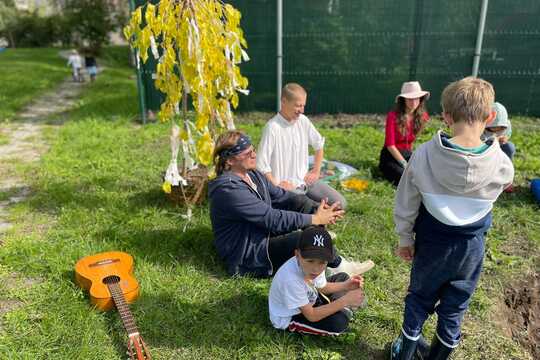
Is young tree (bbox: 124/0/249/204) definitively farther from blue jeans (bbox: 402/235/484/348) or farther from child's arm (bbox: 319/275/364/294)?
blue jeans (bbox: 402/235/484/348)

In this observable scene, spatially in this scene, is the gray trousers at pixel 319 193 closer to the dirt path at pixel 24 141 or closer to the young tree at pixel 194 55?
the young tree at pixel 194 55

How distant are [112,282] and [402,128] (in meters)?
3.41

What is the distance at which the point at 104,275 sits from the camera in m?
3.06

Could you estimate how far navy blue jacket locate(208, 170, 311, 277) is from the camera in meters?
2.96

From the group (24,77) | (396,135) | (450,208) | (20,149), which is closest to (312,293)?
(450,208)

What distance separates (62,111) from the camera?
8969mm

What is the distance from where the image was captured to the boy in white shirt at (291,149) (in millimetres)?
3771

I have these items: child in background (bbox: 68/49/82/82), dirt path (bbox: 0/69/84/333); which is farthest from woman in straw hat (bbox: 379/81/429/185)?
child in background (bbox: 68/49/82/82)

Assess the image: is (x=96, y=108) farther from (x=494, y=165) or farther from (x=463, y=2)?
(x=494, y=165)

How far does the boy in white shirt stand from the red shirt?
1.01m

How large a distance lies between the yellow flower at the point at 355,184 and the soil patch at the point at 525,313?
189 cm

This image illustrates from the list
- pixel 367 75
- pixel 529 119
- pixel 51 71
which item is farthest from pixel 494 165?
pixel 51 71

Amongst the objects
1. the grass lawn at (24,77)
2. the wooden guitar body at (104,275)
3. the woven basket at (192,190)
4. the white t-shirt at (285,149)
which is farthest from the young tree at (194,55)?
the grass lawn at (24,77)

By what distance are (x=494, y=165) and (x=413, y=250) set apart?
63 centimetres
